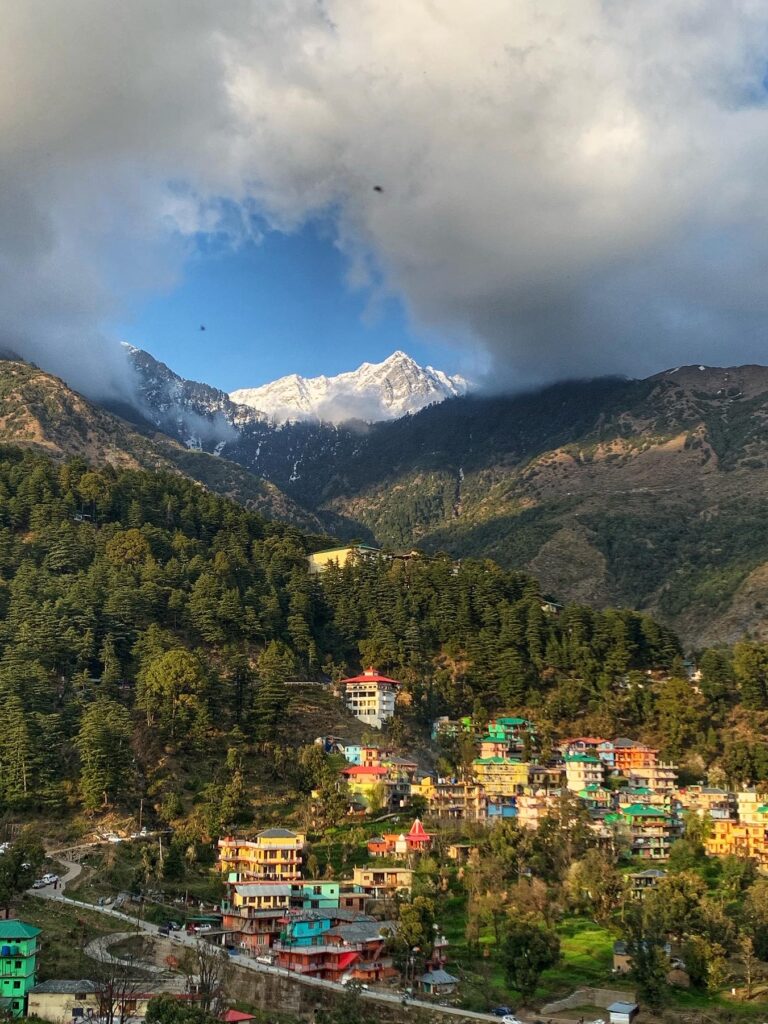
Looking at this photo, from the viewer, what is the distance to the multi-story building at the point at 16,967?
38.3 metres

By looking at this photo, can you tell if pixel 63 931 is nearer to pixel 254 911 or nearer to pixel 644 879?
pixel 254 911

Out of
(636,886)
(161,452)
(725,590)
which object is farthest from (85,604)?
(161,452)

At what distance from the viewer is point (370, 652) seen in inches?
3273

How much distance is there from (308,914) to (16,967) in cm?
1432

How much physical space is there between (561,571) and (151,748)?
94.7 meters

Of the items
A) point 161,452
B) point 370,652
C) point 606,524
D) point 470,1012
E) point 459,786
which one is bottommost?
point 470,1012

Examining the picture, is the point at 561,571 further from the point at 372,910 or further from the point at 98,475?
the point at 372,910

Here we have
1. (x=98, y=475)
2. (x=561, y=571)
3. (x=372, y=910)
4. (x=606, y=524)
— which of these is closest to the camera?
(x=372, y=910)

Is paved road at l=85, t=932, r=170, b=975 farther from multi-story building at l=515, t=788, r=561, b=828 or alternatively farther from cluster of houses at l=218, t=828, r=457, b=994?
multi-story building at l=515, t=788, r=561, b=828

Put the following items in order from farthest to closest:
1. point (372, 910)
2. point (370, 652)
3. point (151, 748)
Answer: point (370, 652), point (151, 748), point (372, 910)

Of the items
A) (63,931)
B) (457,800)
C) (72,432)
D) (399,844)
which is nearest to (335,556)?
(457,800)

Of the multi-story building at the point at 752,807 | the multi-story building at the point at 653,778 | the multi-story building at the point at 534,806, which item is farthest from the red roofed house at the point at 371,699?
the multi-story building at the point at 752,807

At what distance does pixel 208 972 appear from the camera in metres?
39.7

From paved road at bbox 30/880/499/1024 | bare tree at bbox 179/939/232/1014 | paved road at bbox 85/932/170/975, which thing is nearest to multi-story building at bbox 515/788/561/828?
paved road at bbox 30/880/499/1024
